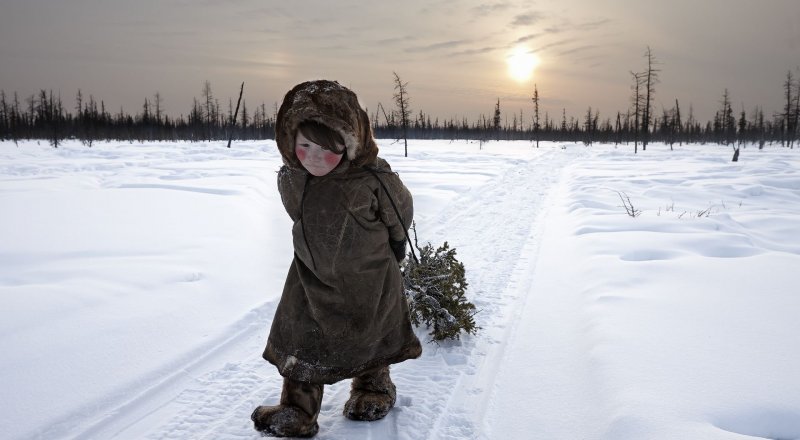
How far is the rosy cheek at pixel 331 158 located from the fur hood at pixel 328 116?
54 millimetres

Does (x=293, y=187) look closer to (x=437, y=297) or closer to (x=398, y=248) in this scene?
(x=398, y=248)

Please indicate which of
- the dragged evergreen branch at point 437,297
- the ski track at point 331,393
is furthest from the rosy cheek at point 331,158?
the dragged evergreen branch at point 437,297

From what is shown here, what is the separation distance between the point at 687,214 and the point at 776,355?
21.0 feet

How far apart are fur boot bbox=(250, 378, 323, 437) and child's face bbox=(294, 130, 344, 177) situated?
1060 millimetres

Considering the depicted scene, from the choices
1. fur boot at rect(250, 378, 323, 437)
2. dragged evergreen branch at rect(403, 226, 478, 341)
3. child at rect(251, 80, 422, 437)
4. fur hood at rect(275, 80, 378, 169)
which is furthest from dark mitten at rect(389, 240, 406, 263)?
dragged evergreen branch at rect(403, 226, 478, 341)

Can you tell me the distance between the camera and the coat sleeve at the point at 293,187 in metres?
2.27

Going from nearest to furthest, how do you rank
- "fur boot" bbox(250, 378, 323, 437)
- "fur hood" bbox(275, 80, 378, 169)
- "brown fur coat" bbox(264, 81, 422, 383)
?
"fur hood" bbox(275, 80, 378, 169) → "brown fur coat" bbox(264, 81, 422, 383) → "fur boot" bbox(250, 378, 323, 437)

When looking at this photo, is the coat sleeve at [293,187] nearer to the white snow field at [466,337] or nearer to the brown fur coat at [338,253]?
the brown fur coat at [338,253]

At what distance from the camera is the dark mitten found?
2.50m

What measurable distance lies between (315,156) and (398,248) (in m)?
0.69

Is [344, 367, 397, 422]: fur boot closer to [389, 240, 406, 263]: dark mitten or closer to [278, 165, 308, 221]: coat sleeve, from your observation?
[389, 240, 406, 263]: dark mitten

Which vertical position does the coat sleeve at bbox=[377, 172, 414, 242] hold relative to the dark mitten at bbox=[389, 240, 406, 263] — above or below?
above

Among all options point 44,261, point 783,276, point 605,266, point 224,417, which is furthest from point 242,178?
point 783,276

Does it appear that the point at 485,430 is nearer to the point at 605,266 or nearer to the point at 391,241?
the point at 391,241
